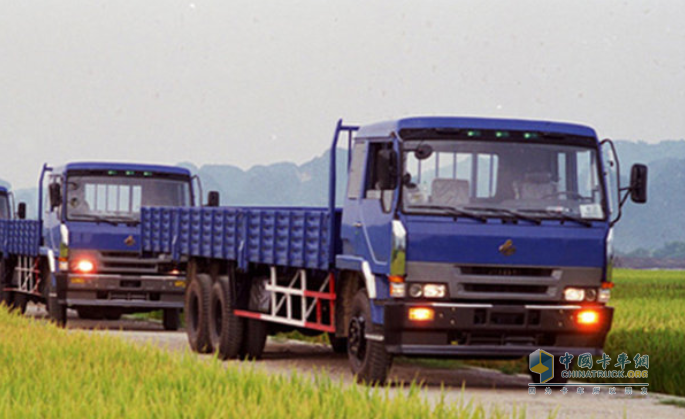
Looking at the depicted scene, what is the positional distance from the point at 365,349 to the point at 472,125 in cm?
276

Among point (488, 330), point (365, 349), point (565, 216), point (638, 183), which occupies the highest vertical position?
point (638, 183)

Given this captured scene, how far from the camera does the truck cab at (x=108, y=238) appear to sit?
27078 millimetres

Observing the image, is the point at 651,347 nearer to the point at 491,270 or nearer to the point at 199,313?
the point at 491,270

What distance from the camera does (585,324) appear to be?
16875 millimetres

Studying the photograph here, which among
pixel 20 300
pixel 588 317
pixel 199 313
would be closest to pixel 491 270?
pixel 588 317

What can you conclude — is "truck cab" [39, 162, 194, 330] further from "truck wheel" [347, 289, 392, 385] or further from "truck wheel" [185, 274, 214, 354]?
"truck wheel" [347, 289, 392, 385]

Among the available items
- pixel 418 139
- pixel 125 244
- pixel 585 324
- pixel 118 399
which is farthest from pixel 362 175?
pixel 125 244

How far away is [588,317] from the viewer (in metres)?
16.9

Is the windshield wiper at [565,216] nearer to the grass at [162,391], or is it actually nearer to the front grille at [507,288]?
the front grille at [507,288]

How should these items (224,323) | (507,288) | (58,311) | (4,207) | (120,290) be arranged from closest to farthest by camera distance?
(507,288), (224,323), (120,290), (58,311), (4,207)

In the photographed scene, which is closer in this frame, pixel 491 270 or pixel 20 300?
pixel 491 270

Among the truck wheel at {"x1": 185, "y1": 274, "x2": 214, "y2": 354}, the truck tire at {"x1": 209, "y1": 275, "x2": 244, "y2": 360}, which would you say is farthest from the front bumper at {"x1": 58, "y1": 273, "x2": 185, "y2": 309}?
the truck tire at {"x1": 209, "y1": 275, "x2": 244, "y2": 360}

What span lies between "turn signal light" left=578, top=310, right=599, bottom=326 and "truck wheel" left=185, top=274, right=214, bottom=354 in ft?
23.6

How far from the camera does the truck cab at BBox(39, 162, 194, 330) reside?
27078 mm
